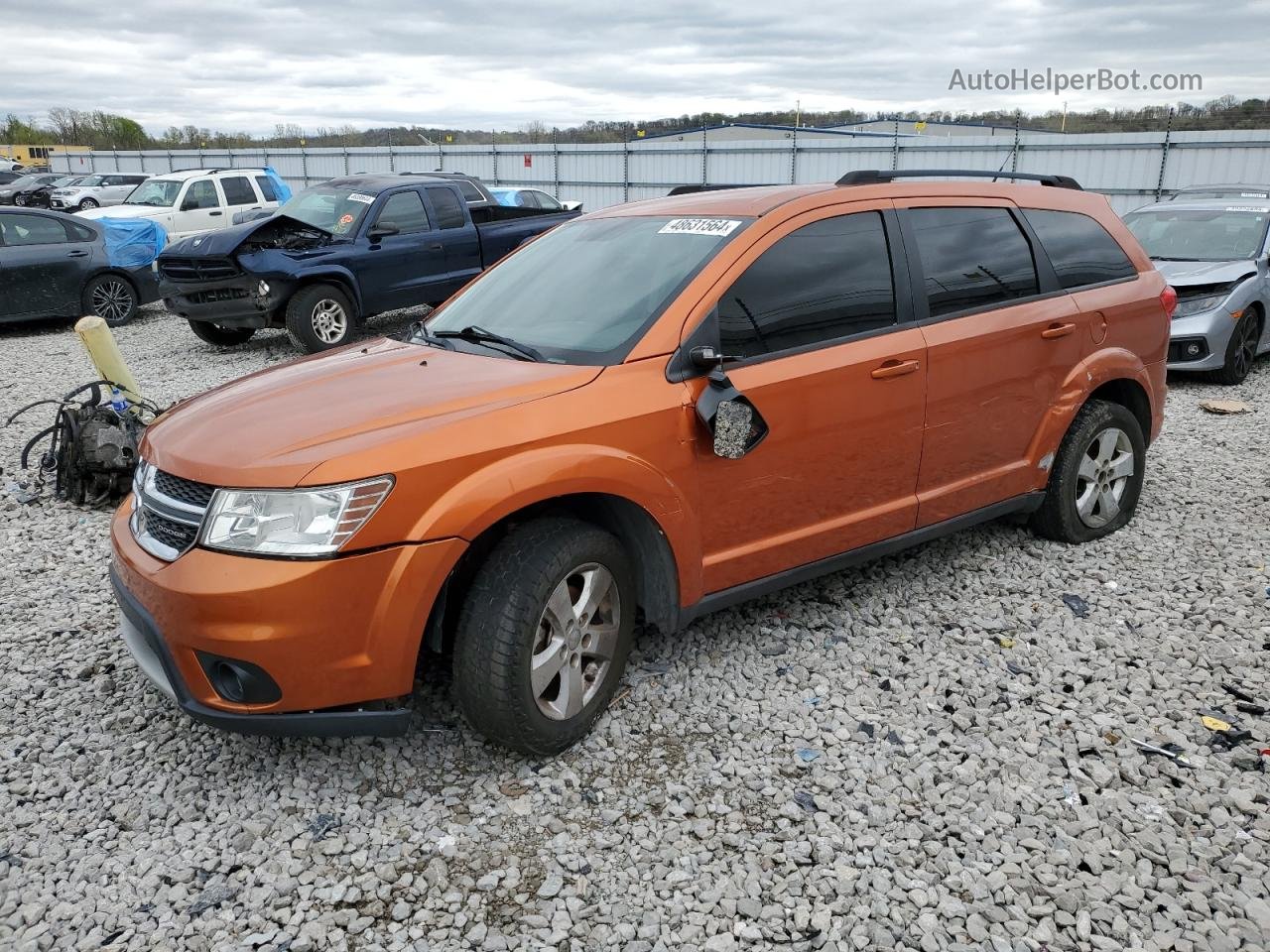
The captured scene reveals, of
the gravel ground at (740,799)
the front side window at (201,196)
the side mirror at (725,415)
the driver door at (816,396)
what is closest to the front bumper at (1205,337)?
the gravel ground at (740,799)

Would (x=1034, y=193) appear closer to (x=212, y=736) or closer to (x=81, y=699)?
(x=212, y=736)

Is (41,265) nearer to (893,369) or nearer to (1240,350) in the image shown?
(893,369)

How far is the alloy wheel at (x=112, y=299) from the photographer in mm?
12750

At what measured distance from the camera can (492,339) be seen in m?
3.64

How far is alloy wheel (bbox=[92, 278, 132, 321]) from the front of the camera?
41.8 feet

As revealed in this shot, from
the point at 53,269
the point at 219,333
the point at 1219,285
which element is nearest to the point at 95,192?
the point at 53,269

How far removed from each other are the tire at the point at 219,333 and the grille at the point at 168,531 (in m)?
8.46

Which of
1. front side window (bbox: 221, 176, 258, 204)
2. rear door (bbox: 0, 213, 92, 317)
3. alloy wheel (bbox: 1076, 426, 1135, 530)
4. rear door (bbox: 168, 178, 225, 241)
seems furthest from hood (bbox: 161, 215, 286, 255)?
alloy wheel (bbox: 1076, 426, 1135, 530)

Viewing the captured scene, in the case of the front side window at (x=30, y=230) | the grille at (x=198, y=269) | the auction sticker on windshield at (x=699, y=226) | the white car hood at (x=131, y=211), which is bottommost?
the grille at (x=198, y=269)

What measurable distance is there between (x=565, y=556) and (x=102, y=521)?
4026 mm

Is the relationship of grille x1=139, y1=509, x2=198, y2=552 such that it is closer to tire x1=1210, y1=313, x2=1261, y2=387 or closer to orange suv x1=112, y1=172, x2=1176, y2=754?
orange suv x1=112, y1=172, x2=1176, y2=754

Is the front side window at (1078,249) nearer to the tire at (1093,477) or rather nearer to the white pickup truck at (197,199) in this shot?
the tire at (1093,477)

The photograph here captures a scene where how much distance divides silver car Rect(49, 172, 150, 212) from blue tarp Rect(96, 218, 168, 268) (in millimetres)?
10711

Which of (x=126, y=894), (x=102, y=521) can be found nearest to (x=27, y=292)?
(x=102, y=521)
